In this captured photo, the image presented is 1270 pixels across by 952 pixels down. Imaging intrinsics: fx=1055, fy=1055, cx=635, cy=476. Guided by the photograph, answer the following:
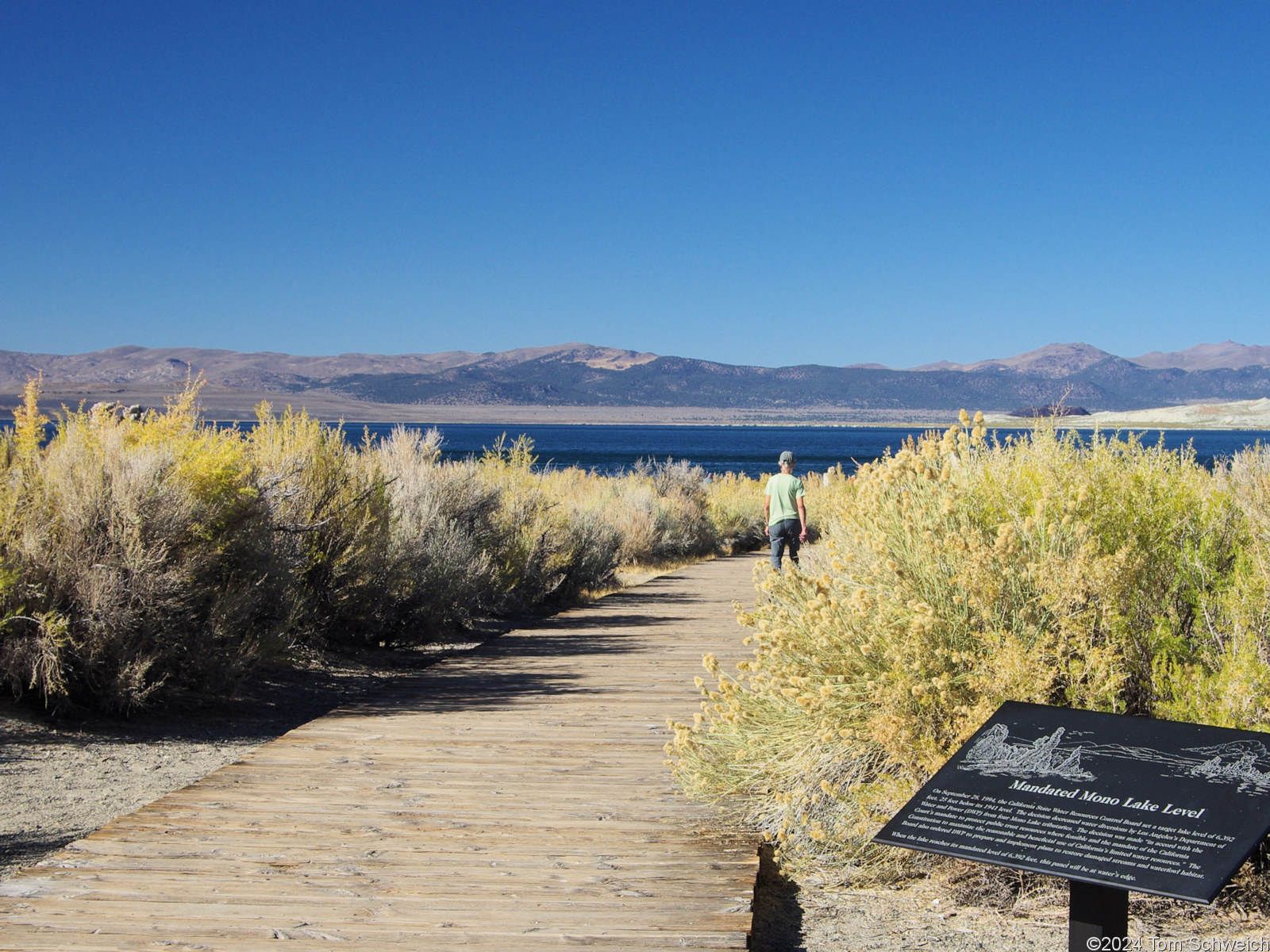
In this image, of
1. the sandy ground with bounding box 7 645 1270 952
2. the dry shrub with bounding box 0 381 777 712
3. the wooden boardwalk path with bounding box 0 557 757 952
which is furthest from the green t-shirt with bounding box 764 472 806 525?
the wooden boardwalk path with bounding box 0 557 757 952

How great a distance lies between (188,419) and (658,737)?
4.65 meters

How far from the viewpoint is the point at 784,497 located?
11844 mm

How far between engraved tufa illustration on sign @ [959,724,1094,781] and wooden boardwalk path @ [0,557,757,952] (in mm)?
1052

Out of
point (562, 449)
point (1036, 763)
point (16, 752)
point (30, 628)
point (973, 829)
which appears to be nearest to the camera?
point (973, 829)

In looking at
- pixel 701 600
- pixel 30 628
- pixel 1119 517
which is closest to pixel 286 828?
pixel 30 628

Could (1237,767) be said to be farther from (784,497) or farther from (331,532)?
(784,497)

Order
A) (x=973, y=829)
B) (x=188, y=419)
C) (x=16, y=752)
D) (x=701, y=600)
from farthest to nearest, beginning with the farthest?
(x=701, y=600)
(x=188, y=419)
(x=16, y=752)
(x=973, y=829)

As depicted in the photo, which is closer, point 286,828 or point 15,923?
point 15,923

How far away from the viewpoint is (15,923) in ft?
11.1

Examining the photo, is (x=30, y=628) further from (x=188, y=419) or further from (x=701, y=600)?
(x=701, y=600)

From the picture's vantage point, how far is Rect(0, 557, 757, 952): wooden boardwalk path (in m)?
3.37

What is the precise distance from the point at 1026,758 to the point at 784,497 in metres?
9.11

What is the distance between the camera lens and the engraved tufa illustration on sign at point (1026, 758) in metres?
2.71

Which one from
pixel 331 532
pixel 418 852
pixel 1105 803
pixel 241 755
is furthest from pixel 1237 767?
pixel 331 532
